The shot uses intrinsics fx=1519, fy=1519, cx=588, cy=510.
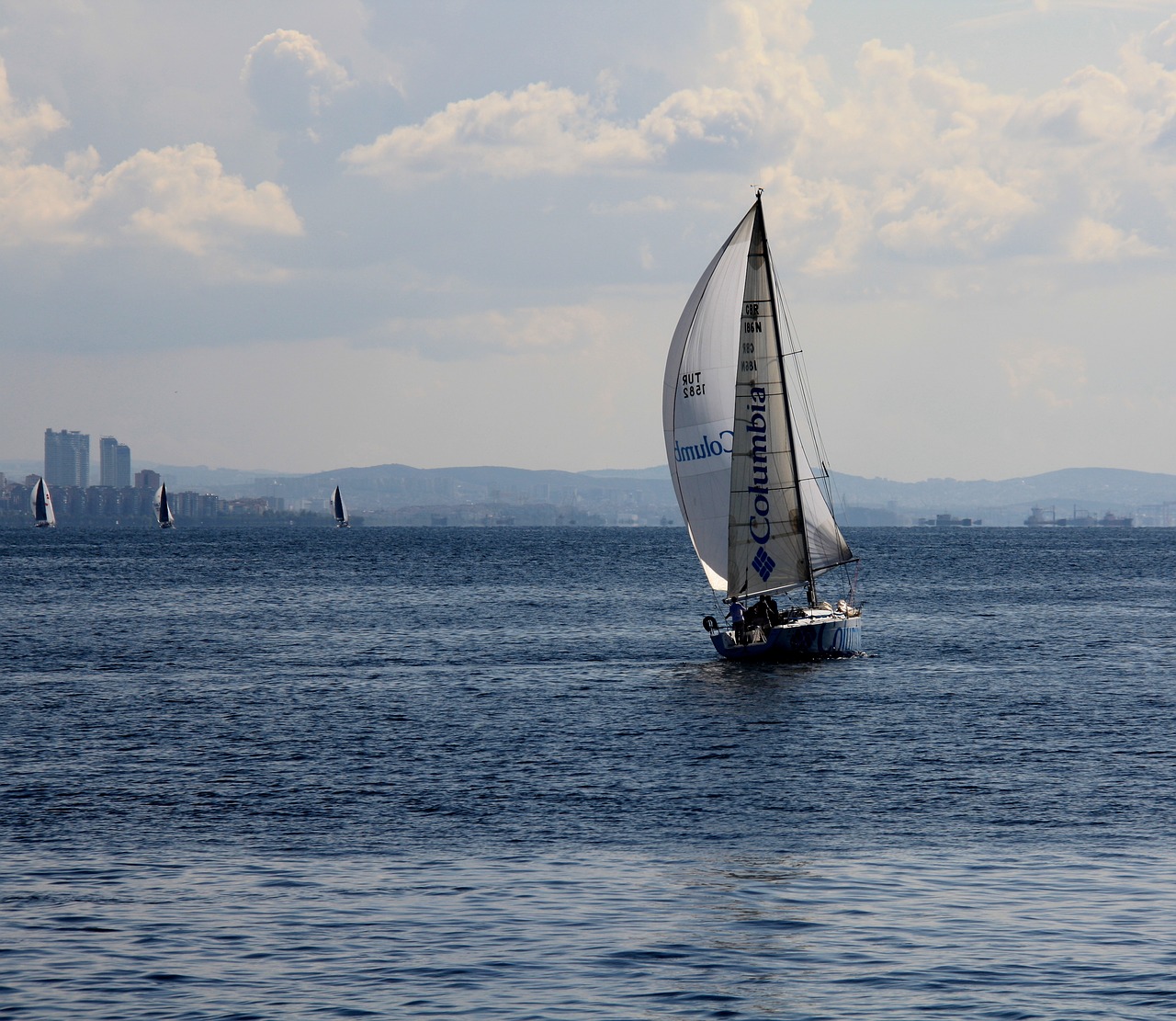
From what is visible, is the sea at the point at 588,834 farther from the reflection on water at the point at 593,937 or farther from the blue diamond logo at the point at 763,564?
the blue diamond logo at the point at 763,564

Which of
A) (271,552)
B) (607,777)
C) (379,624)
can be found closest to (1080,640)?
(379,624)

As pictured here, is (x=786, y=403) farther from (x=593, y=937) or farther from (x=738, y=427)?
(x=593, y=937)

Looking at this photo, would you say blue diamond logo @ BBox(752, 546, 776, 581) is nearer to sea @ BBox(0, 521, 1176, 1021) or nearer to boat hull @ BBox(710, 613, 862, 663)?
boat hull @ BBox(710, 613, 862, 663)

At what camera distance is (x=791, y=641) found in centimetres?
5462

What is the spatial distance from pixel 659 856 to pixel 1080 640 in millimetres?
46334

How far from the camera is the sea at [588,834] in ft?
67.2

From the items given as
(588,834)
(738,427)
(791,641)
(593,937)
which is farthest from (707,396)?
(593,937)

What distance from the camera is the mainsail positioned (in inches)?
2095

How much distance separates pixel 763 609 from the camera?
180ft

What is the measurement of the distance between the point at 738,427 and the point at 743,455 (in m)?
1.01

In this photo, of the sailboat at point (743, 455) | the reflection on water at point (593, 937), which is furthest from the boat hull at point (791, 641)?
the reflection on water at point (593, 937)

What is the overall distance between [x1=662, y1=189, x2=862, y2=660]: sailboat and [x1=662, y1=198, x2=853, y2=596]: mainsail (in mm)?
33

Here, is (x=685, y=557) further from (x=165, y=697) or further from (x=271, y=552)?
(x=165, y=697)

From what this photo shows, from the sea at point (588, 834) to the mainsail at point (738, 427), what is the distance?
4.44m
